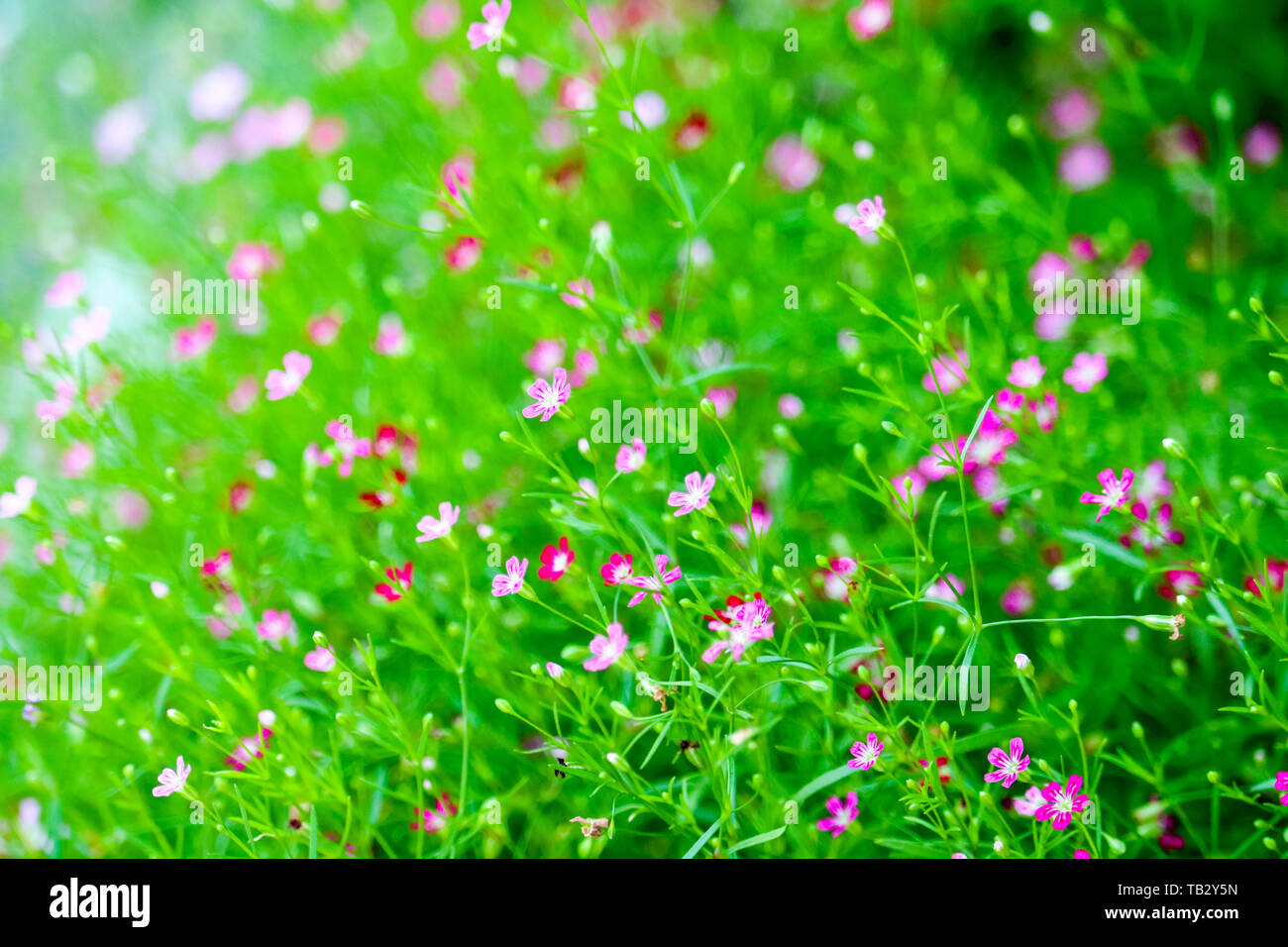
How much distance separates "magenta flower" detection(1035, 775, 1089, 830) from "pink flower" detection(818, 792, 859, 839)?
240 millimetres

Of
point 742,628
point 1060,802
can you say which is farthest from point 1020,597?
point 742,628

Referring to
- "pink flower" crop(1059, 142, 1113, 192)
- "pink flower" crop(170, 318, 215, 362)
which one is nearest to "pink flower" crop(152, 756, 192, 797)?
"pink flower" crop(170, 318, 215, 362)

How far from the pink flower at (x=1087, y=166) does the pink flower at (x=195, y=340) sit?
1.94 metres

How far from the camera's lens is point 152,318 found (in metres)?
2.74

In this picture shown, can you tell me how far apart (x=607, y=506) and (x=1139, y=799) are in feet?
3.05

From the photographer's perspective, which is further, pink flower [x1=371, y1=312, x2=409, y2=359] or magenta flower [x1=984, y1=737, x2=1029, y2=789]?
pink flower [x1=371, y1=312, x2=409, y2=359]

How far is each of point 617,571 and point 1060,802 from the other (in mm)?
649

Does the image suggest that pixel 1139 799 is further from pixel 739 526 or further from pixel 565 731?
pixel 565 731

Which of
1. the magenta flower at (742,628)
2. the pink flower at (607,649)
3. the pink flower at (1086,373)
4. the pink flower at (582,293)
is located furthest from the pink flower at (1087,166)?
the pink flower at (607,649)

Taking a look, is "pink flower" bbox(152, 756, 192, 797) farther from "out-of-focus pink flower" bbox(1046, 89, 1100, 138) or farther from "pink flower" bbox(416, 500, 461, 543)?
"out-of-focus pink flower" bbox(1046, 89, 1100, 138)

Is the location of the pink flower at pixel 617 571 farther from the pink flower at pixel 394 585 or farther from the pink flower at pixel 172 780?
the pink flower at pixel 172 780

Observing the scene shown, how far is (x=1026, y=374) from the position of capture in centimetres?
159

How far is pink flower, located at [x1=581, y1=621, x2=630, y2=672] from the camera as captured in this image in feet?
4.52
